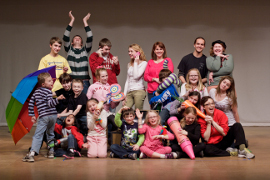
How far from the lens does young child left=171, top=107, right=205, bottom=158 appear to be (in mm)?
4602

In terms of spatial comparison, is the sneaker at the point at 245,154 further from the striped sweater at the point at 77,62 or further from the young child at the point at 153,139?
the striped sweater at the point at 77,62

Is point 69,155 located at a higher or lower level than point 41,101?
lower

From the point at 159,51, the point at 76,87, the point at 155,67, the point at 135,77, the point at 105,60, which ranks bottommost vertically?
the point at 76,87

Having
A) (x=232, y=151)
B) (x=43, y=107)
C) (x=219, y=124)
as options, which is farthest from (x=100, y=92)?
(x=232, y=151)

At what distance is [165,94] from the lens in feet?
16.7

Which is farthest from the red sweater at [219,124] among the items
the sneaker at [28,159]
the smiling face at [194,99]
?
the sneaker at [28,159]

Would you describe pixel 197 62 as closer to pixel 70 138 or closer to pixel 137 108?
pixel 137 108

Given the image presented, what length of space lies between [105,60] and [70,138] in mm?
1542

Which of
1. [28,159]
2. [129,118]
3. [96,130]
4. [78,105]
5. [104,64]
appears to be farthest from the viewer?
[104,64]

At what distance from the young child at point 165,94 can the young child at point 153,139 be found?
0.46 m

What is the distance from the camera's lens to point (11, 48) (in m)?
7.92

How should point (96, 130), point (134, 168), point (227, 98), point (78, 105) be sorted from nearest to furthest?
point (134, 168) → point (96, 130) → point (227, 98) → point (78, 105)

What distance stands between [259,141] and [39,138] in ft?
11.3

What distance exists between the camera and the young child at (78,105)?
16.5 feet
